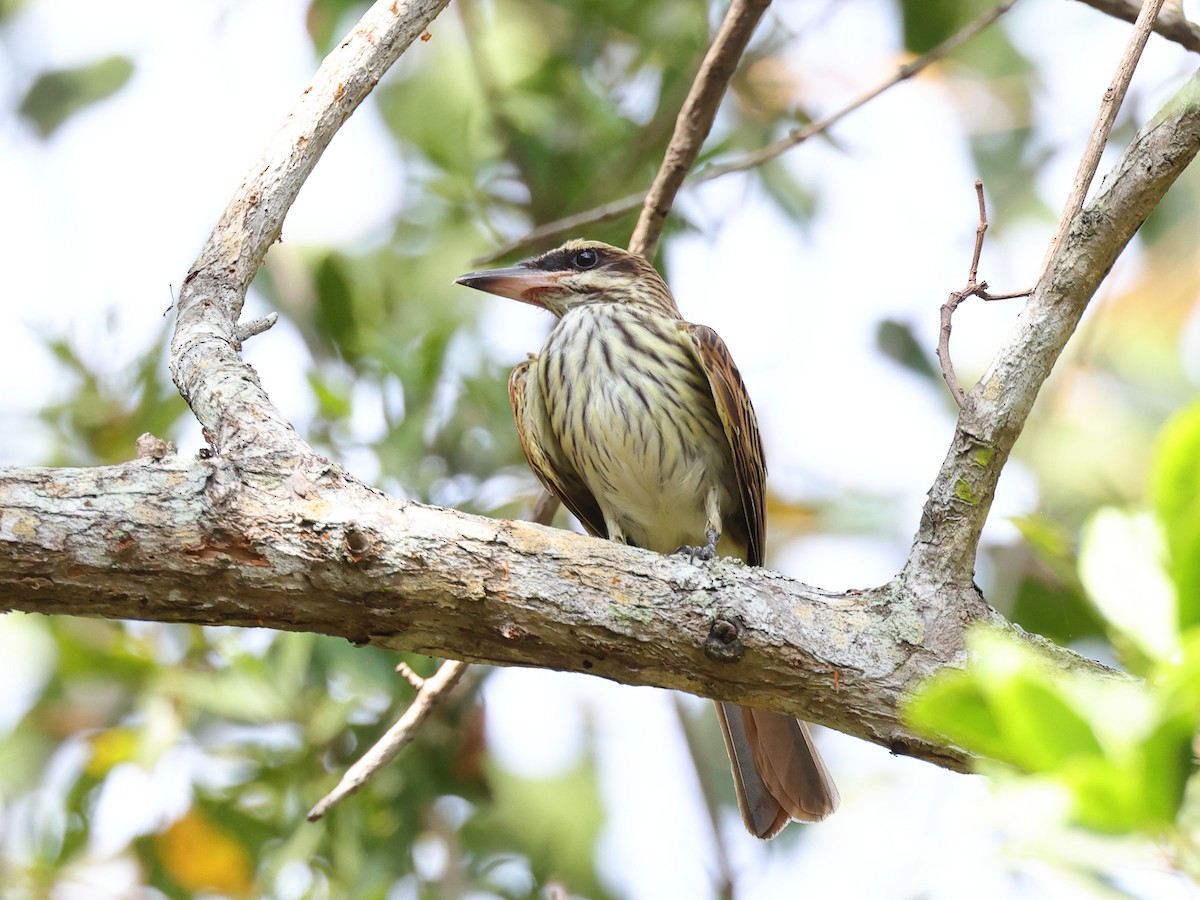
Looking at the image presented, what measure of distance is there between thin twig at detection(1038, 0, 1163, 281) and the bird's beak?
2.23 m

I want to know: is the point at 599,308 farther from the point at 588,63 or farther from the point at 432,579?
the point at 432,579

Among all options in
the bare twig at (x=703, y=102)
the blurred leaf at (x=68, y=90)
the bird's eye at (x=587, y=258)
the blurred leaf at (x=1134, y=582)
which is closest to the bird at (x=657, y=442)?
the bird's eye at (x=587, y=258)

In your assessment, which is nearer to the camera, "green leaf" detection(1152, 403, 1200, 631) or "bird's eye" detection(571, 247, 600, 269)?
"green leaf" detection(1152, 403, 1200, 631)

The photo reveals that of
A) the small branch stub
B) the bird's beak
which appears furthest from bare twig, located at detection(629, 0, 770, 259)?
the small branch stub

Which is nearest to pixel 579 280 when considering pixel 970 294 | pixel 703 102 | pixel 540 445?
pixel 540 445

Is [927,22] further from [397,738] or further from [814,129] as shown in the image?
[397,738]

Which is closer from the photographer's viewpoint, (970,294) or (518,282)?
(970,294)

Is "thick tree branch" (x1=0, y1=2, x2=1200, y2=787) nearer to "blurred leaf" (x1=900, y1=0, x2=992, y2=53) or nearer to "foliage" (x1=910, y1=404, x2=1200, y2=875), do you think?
"foliage" (x1=910, y1=404, x2=1200, y2=875)

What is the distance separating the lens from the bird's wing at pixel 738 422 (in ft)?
11.6

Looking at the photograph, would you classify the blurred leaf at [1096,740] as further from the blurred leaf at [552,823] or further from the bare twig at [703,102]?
the blurred leaf at [552,823]

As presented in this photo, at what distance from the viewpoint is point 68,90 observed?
5.20m

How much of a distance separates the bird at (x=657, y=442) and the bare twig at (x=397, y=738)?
34.6 inches

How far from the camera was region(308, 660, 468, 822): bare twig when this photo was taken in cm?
275

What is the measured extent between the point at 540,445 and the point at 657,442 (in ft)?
1.29
